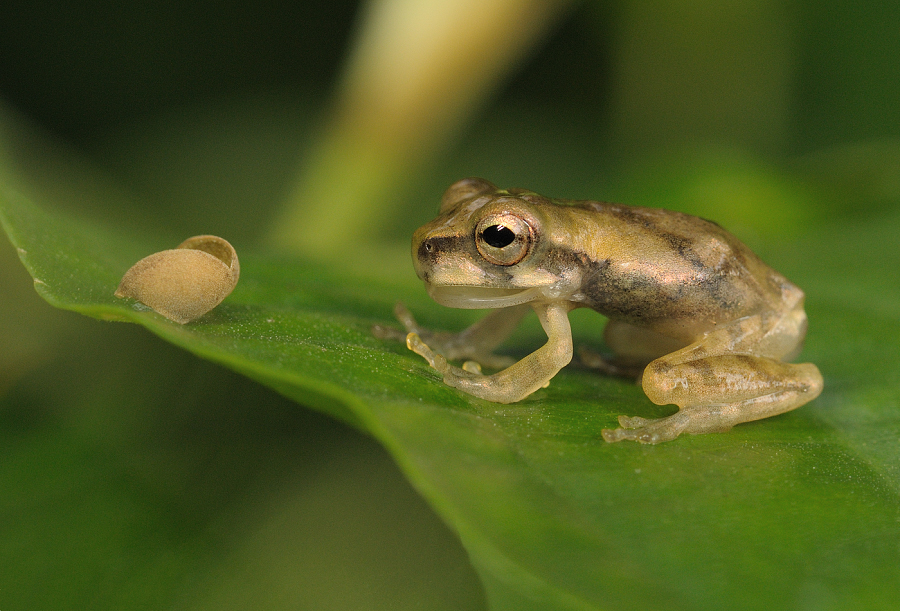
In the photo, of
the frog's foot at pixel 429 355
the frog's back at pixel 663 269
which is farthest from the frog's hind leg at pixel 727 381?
the frog's foot at pixel 429 355

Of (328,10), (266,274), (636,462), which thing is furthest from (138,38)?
(636,462)

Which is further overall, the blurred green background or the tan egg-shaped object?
the blurred green background

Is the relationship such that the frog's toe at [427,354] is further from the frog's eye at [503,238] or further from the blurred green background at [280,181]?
the blurred green background at [280,181]

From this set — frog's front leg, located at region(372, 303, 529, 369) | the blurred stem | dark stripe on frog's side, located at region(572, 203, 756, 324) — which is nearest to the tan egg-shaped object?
frog's front leg, located at region(372, 303, 529, 369)

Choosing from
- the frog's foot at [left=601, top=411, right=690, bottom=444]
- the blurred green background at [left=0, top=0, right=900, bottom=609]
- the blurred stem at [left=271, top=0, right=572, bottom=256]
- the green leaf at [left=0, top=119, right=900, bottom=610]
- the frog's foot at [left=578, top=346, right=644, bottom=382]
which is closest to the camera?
the green leaf at [left=0, top=119, right=900, bottom=610]

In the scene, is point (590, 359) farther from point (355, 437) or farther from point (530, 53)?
point (530, 53)

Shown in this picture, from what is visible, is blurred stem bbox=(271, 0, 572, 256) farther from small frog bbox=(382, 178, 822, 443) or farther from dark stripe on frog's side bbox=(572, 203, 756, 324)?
dark stripe on frog's side bbox=(572, 203, 756, 324)

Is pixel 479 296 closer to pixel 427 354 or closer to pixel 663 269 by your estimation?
pixel 427 354

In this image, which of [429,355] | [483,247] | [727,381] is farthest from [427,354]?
[727,381]
